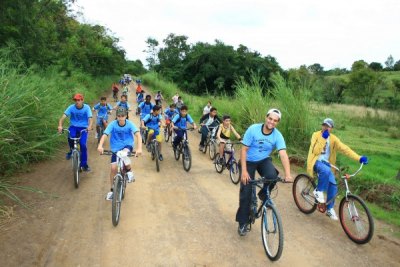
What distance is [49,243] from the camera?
5457 millimetres

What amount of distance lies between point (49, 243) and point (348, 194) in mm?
4936

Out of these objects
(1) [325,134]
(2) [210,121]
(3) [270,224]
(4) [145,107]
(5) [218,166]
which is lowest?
(5) [218,166]

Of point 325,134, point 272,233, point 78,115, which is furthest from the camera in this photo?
point 78,115

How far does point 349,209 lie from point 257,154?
1963mm

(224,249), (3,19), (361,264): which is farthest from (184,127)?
(3,19)

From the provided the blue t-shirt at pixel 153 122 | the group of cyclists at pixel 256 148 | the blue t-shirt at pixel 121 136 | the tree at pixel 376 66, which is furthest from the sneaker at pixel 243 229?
the tree at pixel 376 66

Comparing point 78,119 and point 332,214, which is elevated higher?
point 78,119

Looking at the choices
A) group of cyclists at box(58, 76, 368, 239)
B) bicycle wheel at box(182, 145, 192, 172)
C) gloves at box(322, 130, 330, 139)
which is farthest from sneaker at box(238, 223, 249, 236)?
bicycle wheel at box(182, 145, 192, 172)

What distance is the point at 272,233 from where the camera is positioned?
5.25 metres

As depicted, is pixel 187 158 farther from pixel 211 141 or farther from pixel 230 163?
pixel 211 141

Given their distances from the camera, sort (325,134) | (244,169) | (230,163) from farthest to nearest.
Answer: (230,163) < (325,134) < (244,169)

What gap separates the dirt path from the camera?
5184mm

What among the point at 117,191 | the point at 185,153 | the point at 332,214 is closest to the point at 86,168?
the point at 185,153

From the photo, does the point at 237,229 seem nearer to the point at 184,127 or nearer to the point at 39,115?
the point at 184,127
